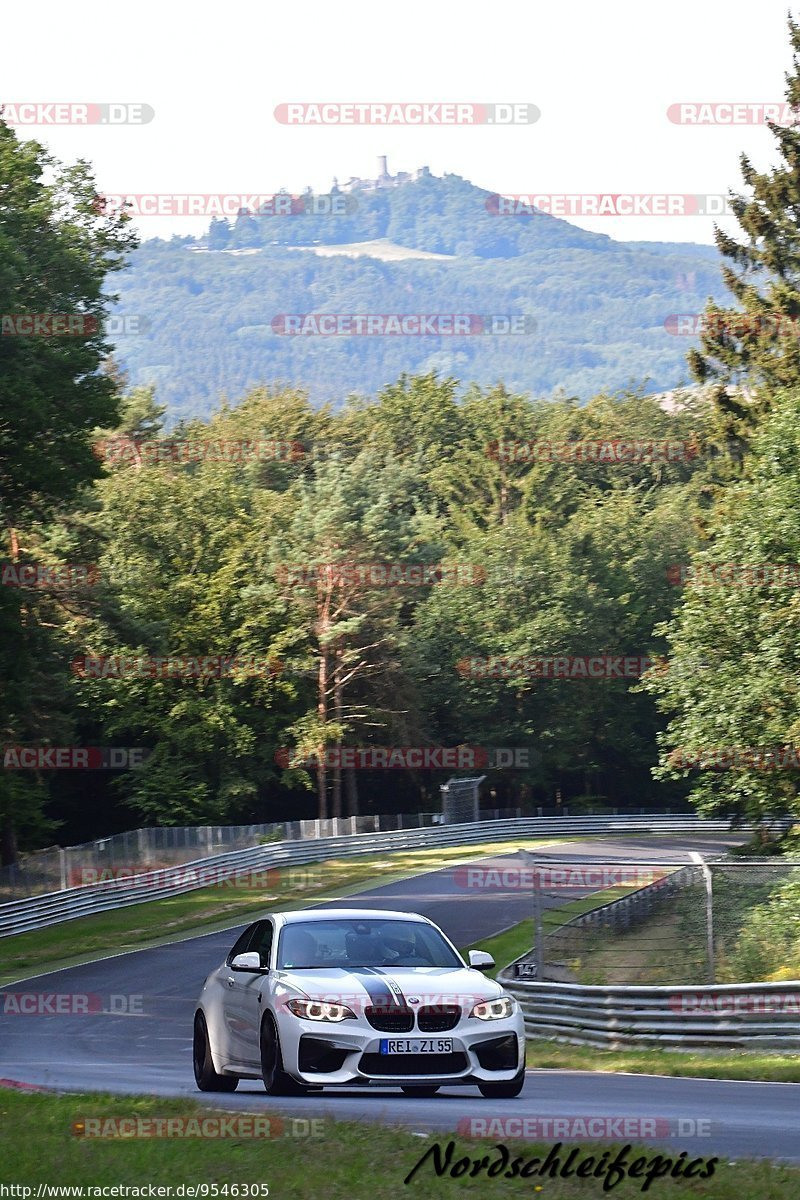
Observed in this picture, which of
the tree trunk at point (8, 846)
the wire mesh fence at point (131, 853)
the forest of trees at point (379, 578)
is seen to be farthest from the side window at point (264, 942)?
the tree trunk at point (8, 846)

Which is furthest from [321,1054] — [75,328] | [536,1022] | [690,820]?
[690,820]

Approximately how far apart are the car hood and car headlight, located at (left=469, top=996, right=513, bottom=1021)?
40 millimetres

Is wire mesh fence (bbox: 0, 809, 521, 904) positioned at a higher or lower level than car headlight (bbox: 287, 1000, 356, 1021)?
lower

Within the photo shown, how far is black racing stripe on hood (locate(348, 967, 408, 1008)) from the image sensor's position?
11719mm

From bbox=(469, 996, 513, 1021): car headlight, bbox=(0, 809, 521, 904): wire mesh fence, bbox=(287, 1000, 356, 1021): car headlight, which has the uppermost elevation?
bbox=(287, 1000, 356, 1021): car headlight

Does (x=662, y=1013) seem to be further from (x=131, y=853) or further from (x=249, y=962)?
(x=131, y=853)

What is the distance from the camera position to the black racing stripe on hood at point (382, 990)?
1172 centimetres

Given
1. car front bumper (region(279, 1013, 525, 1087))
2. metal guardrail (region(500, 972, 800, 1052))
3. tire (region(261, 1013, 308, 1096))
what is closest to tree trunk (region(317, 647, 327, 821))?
metal guardrail (region(500, 972, 800, 1052))

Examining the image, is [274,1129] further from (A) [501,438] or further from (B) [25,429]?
(A) [501,438]

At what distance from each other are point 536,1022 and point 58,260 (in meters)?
22.4

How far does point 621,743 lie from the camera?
79.8 m

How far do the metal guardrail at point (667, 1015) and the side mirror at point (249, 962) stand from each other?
687cm

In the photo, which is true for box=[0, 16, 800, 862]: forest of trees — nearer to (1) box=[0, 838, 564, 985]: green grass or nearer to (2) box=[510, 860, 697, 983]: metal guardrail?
(1) box=[0, 838, 564, 985]: green grass

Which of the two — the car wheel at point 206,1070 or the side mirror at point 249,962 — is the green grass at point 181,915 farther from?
the side mirror at point 249,962
